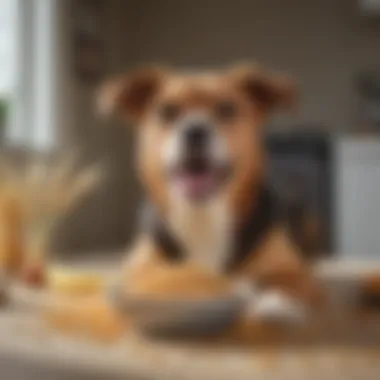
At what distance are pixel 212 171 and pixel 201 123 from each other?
63mm

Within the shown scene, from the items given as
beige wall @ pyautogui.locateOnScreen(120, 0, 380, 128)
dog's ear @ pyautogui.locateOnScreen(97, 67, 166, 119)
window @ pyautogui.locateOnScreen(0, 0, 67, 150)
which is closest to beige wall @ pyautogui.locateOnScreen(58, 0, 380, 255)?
beige wall @ pyautogui.locateOnScreen(120, 0, 380, 128)

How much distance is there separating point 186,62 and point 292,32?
494mm

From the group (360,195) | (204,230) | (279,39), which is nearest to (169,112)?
(204,230)

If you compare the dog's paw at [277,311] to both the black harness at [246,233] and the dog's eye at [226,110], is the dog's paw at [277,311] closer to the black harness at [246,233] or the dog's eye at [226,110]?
the black harness at [246,233]

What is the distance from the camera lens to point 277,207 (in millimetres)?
978

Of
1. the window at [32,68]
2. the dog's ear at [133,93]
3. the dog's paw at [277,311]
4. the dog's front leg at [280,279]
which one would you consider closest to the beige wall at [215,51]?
the window at [32,68]

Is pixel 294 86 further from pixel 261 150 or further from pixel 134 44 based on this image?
pixel 134 44

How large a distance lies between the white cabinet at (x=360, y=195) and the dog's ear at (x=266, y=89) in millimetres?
1791

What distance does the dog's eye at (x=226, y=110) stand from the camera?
3.22ft

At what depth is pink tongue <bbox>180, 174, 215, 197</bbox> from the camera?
3.18 ft

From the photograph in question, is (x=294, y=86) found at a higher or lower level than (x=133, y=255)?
higher

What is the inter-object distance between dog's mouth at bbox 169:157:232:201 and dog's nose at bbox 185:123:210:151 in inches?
0.7

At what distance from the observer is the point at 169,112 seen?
0.99 metres

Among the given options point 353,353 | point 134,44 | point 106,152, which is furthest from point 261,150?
point 134,44
